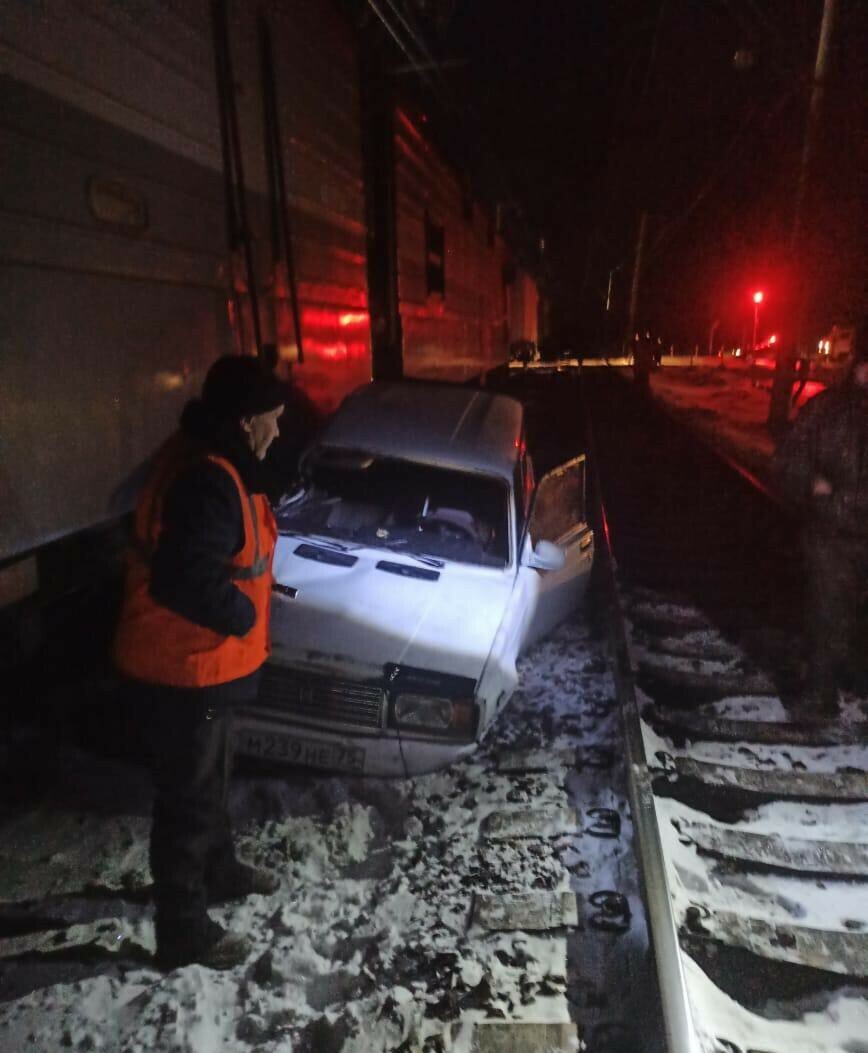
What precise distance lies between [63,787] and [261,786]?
906mm

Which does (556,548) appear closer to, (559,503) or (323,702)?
(559,503)

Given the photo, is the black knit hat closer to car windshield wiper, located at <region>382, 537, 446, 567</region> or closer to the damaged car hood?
the damaged car hood

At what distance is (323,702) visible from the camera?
3.42m

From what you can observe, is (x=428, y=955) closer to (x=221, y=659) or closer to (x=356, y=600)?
(x=221, y=659)

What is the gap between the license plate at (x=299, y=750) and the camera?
3.41 m

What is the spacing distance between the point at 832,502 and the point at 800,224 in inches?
443

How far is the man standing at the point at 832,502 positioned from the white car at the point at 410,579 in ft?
4.27

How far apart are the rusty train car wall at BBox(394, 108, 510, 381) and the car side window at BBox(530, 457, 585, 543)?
5.06 m

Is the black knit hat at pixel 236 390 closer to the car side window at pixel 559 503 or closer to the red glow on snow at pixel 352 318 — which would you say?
the car side window at pixel 559 503

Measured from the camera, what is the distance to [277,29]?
6246 millimetres

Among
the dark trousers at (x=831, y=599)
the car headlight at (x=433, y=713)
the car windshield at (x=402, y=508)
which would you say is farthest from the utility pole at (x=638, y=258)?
the car headlight at (x=433, y=713)

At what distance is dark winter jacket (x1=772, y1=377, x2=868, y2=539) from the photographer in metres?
3.88

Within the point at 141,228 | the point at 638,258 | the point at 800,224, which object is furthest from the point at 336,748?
the point at 638,258

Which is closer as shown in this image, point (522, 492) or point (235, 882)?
point (235, 882)
